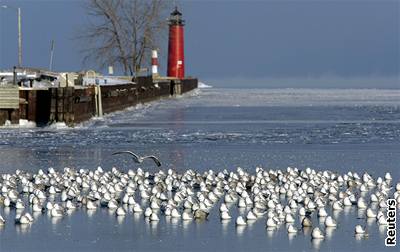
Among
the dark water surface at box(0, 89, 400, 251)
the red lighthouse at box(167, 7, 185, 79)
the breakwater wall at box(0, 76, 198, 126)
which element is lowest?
the dark water surface at box(0, 89, 400, 251)

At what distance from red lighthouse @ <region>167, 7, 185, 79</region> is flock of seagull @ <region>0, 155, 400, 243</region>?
232 feet

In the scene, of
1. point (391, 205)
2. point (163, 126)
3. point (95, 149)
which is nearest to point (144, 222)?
point (391, 205)

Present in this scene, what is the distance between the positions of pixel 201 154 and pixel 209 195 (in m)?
7.90

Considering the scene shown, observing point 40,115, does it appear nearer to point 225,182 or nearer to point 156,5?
point 225,182

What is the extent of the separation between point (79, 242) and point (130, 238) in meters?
0.61

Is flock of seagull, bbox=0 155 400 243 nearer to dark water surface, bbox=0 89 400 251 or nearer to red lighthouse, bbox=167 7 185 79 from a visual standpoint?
dark water surface, bbox=0 89 400 251

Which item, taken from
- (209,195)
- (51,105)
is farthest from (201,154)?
(51,105)

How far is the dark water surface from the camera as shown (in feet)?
38.3

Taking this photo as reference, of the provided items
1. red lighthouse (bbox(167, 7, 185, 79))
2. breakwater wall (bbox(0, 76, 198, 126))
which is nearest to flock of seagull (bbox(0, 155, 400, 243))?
breakwater wall (bbox(0, 76, 198, 126))

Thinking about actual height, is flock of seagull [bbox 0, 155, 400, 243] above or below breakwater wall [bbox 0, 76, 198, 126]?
below

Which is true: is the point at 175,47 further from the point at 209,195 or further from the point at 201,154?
the point at 209,195

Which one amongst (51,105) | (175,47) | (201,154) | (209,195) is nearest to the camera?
(209,195)

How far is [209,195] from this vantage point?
47.5ft

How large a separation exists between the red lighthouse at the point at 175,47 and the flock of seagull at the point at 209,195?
70.9 metres
